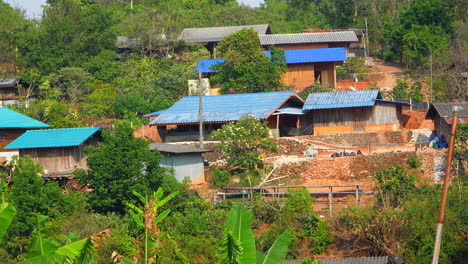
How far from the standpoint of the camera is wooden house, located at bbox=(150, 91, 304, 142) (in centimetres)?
2831

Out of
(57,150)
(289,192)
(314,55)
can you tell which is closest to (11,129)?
(57,150)

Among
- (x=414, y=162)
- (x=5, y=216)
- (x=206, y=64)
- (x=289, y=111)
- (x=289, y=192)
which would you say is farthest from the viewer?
(x=206, y=64)

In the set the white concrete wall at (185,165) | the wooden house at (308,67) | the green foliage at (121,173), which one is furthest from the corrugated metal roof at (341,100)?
the green foliage at (121,173)

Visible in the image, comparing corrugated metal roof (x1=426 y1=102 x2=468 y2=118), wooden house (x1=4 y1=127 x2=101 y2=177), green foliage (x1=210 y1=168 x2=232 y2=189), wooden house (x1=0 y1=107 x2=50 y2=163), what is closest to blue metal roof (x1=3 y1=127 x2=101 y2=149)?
wooden house (x1=4 y1=127 x2=101 y2=177)

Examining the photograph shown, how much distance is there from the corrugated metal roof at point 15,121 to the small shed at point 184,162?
6534 millimetres

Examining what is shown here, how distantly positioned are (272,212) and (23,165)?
765 cm

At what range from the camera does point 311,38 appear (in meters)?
37.8

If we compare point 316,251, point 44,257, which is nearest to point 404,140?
point 316,251

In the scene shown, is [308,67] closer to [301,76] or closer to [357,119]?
[301,76]

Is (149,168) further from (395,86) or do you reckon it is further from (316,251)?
(395,86)

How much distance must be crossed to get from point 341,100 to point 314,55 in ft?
21.5

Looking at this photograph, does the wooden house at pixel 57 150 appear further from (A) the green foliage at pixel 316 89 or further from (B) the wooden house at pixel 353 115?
(A) the green foliage at pixel 316 89

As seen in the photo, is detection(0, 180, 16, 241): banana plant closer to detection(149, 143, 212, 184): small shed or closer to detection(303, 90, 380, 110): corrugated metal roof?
detection(149, 143, 212, 184): small shed

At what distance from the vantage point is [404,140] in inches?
1056
